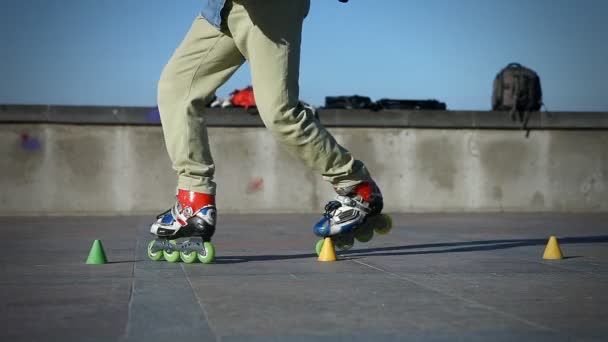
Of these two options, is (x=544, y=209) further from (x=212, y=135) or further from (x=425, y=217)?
(x=212, y=135)

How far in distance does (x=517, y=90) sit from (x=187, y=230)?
840 centimetres

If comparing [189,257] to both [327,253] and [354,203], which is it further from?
[354,203]

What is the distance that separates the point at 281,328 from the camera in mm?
2717

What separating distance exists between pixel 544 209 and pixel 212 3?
8.28 m

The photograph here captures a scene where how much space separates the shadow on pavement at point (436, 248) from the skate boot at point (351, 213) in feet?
0.51

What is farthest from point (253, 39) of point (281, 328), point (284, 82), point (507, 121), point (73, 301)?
point (507, 121)

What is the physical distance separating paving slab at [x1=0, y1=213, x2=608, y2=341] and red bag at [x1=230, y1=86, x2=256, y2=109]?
5296mm

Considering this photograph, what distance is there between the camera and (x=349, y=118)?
38.6 feet

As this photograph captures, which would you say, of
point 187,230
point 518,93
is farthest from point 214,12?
point 518,93

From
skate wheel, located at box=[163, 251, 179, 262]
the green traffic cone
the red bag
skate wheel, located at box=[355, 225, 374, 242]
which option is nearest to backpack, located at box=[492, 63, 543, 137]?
the red bag

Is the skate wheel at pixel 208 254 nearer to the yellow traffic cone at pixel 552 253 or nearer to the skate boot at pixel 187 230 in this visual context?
the skate boot at pixel 187 230

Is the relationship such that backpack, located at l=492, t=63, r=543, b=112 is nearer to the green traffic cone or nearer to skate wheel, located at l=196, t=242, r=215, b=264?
skate wheel, located at l=196, t=242, r=215, b=264

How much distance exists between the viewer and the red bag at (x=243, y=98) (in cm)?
1158

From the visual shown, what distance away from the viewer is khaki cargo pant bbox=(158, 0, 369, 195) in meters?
4.70
